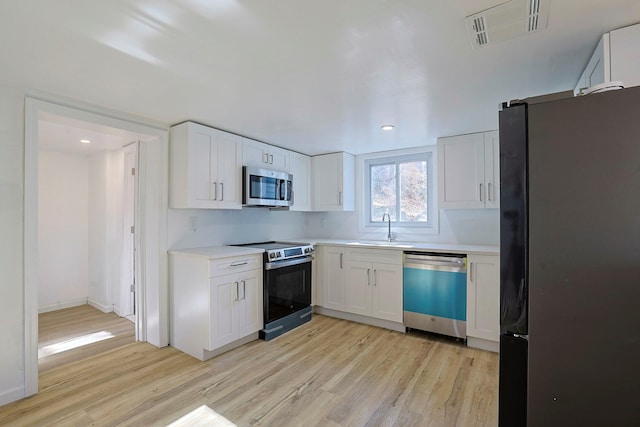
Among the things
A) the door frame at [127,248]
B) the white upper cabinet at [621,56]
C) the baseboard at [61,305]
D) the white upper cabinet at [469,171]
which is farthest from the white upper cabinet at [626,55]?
the baseboard at [61,305]

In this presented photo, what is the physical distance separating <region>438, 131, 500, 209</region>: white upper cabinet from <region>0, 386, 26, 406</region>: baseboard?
405cm

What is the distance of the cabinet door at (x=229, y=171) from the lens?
313 cm

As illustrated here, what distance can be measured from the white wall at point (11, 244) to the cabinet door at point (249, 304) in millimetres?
1567

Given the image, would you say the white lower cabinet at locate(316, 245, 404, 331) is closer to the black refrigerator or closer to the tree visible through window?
the tree visible through window

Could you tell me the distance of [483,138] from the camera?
10.7 feet

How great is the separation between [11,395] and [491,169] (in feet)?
14.9

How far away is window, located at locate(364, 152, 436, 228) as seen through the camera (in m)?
3.97

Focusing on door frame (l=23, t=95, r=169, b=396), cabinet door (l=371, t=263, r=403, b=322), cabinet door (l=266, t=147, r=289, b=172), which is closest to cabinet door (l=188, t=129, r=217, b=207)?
door frame (l=23, t=95, r=169, b=396)

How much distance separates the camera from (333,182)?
14.3 feet

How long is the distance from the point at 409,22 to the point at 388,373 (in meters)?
2.48

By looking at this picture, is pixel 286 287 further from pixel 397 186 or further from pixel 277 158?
pixel 397 186

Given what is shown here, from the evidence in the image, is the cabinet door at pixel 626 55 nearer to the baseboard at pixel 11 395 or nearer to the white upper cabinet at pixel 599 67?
the white upper cabinet at pixel 599 67

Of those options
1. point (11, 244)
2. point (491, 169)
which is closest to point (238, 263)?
point (11, 244)

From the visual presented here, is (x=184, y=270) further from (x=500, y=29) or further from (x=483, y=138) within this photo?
(x=483, y=138)
